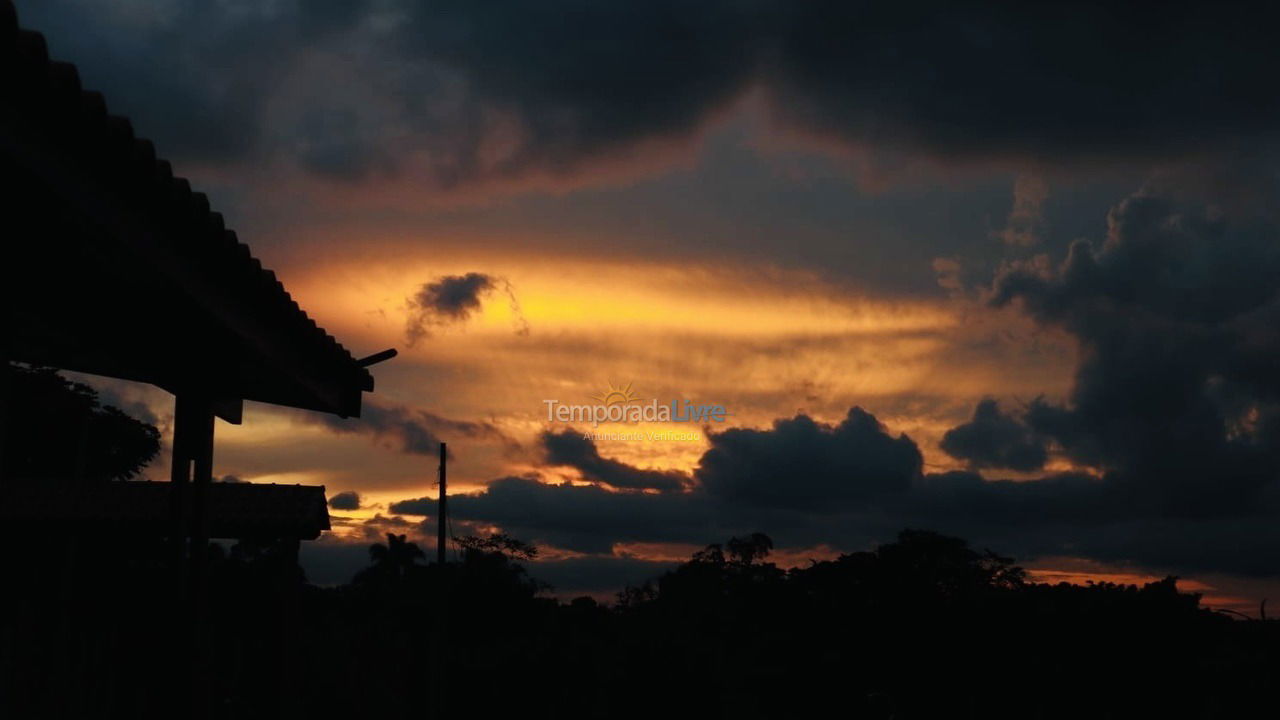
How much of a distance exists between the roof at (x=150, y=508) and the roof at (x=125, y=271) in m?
6.23

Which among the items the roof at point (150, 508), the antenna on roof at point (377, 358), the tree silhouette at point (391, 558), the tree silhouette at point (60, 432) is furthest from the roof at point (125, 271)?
the tree silhouette at point (391, 558)

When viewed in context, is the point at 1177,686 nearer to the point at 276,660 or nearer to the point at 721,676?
the point at 721,676

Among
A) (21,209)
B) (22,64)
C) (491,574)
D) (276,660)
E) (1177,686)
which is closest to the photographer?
(22,64)

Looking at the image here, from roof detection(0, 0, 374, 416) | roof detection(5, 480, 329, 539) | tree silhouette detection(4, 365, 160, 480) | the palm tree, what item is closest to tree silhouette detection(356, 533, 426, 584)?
the palm tree

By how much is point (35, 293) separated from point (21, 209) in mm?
1536

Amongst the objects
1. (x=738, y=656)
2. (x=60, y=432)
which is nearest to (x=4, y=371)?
(x=738, y=656)

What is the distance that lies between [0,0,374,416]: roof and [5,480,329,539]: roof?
6.23 meters

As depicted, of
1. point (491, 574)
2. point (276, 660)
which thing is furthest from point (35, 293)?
point (491, 574)

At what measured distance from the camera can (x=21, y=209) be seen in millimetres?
4355

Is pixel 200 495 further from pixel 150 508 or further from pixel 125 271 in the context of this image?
pixel 150 508

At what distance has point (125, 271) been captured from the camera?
203 inches

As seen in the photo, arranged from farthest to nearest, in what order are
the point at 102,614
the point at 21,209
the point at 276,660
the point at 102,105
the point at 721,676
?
the point at 721,676
the point at 276,660
the point at 102,614
the point at 21,209
the point at 102,105

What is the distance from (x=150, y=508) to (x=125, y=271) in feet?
44.4

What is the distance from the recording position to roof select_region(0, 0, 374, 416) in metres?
3.84
